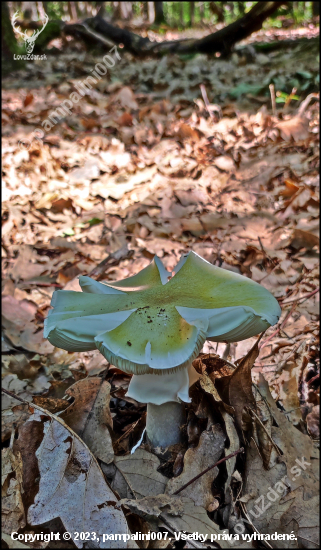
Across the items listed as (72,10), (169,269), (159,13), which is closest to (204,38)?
(169,269)

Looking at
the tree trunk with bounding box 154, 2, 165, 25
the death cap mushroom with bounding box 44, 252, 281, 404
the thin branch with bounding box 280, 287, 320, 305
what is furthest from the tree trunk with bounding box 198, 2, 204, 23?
the death cap mushroom with bounding box 44, 252, 281, 404

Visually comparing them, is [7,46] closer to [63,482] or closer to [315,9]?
[63,482]

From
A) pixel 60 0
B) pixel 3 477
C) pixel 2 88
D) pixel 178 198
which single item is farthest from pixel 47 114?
pixel 60 0

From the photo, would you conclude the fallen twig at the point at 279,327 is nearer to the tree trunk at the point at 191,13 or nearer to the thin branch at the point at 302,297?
the thin branch at the point at 302,297

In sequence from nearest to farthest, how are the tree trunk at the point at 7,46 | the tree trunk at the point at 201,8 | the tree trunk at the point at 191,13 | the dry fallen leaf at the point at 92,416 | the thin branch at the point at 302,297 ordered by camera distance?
1. the dry fallen leaf at the point at 92,416
2. the thin branch at the point at 302,297
3. the tree trunk at the point at 7,46
4. the tree trunk at the point at 191,13
5. the tree trunk at the point at 201,8

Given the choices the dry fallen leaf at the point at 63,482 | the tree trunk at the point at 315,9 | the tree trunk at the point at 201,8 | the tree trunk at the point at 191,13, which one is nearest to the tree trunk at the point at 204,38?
the dry fallen leaf at the point at 63,482

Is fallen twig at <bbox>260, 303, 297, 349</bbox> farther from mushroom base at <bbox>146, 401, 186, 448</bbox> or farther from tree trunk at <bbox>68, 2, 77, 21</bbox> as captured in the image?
tree trunk at <bbox>68, 2, 77, 21</bbox>
